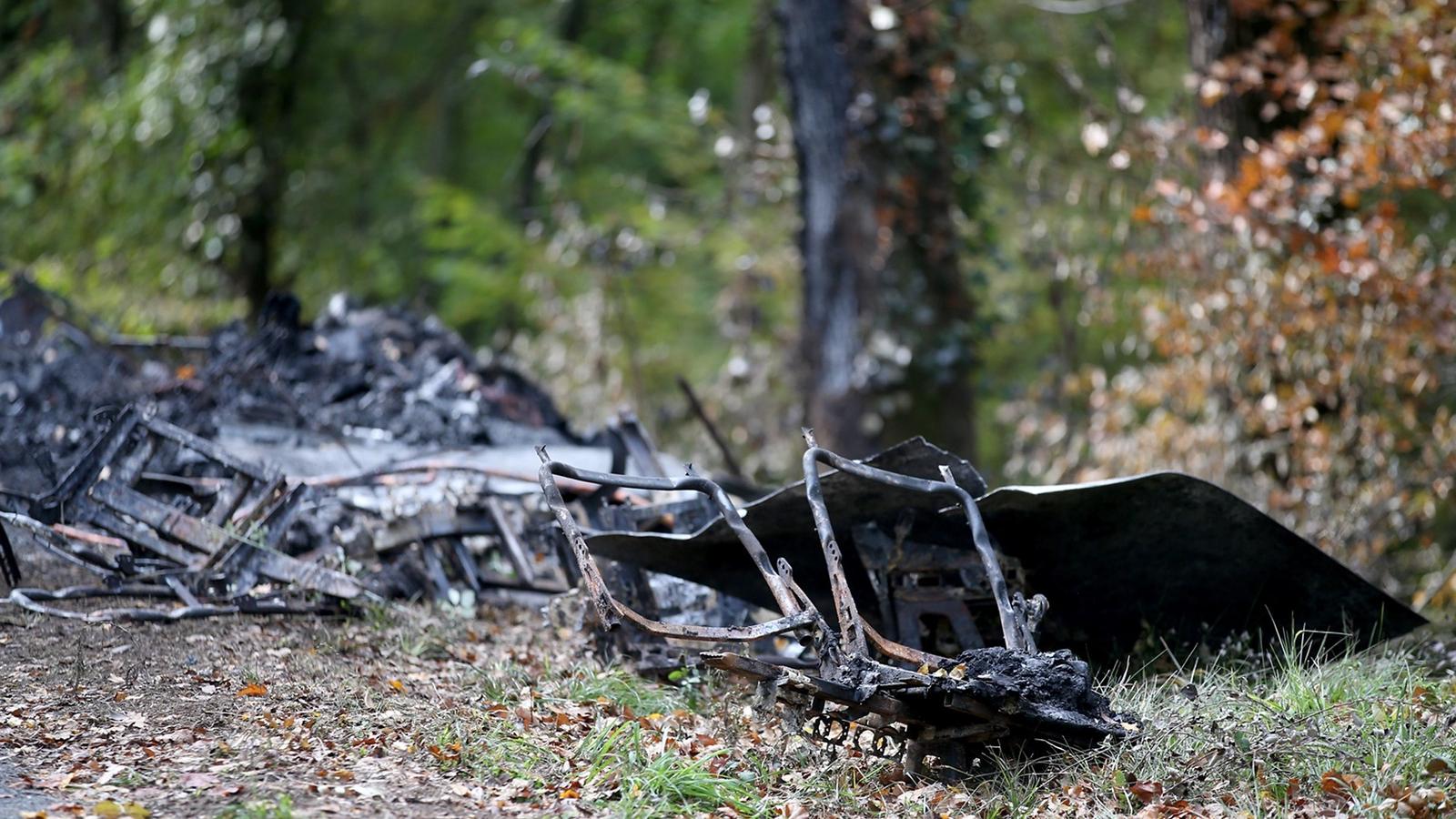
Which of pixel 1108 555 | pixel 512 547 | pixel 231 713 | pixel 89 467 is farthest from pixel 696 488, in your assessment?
pixel 89 467

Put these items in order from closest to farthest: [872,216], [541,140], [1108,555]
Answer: [1108,555] < [872,216] < [541,140]

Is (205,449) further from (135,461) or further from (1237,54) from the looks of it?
(1237,54)

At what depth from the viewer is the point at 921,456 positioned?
5.55 metres

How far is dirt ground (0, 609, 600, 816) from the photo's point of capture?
4.05 metres

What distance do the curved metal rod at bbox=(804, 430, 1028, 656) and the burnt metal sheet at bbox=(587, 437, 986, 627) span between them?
0.58ft

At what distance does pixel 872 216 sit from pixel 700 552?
6.59 meters

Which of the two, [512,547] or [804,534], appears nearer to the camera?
[804,534]

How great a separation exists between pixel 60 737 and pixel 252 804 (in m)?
1.14

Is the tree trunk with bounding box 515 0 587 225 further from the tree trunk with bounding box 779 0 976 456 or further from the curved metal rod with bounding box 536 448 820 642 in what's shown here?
the curved metal rod with bounding box 536 448 820 642

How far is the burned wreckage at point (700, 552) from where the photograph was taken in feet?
14.6

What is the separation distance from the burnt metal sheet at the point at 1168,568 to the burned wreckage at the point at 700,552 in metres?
0.01

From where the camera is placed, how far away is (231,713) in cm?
487

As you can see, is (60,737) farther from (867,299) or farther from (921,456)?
(867,299)

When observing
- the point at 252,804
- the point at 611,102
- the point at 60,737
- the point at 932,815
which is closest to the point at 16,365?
the point at 60,737
